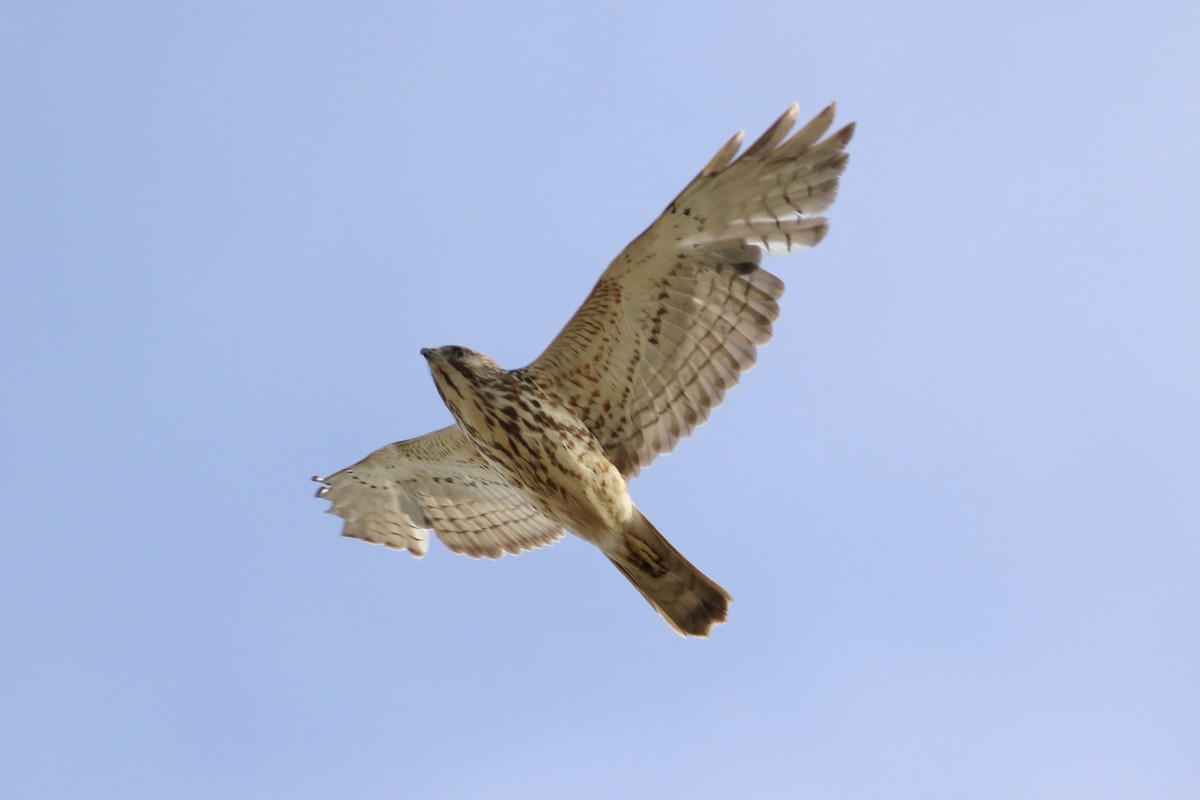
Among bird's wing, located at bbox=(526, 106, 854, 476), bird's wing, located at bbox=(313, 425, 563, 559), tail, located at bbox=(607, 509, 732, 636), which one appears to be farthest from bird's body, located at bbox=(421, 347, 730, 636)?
bird's wing, located at bbox=(313, 425, 563, 559)


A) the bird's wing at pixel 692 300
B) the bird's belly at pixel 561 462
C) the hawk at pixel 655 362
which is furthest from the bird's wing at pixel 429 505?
the bird's wing at pixel 692 300

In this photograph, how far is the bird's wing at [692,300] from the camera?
874cm

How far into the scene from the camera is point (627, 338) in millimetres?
9422

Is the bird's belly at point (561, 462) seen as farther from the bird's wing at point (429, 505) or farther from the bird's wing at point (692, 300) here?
the bird's wing at point (429, 505)

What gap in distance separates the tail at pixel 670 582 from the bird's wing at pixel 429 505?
1.57m

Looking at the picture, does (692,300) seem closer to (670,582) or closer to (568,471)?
(568,471)

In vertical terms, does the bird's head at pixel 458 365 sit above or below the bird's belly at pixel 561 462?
above

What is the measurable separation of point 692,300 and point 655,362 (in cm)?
52

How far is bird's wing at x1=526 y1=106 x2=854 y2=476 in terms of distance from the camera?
8742 mm

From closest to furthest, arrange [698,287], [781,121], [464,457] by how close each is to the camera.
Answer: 1. [781,121]
2. [698,287]
3. [464,457]

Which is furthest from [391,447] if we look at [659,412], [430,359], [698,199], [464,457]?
[698,199]

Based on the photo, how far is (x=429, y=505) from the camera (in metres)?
11.1

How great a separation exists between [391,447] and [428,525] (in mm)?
789

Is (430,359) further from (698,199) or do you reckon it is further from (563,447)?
(698,199)
